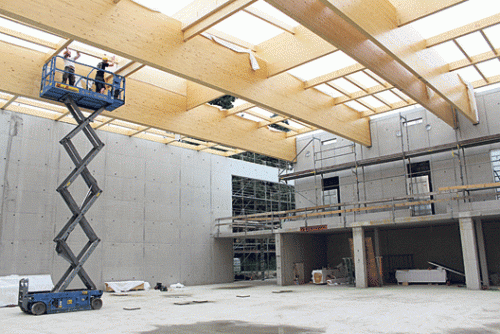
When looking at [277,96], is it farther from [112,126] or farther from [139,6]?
[112,126]

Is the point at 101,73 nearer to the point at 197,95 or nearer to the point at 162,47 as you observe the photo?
the point at 162,47

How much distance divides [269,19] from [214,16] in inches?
Answer: 71.4

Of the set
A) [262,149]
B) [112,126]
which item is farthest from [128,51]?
[262,149]

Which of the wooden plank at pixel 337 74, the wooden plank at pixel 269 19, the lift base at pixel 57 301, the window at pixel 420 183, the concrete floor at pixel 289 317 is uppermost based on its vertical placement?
the wooden plank at pixel 269 19

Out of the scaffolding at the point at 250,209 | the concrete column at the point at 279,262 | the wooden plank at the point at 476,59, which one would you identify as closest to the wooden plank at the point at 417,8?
the wooden plank at the point at 476,59

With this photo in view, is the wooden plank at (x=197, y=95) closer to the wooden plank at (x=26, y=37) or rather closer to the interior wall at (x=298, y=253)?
the wooden plank at (x=26, y=37)

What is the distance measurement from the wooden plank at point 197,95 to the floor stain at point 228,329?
8.60 meters

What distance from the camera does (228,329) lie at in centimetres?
755

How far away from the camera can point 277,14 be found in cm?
1127

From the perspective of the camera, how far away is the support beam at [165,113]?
12.7 metres

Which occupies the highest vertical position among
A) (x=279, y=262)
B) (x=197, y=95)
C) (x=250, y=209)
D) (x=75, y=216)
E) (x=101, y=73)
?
(x=197, y=95)

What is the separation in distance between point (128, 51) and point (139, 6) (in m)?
1.28

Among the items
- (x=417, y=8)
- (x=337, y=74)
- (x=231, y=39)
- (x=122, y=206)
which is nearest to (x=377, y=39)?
(x=417, y=8)

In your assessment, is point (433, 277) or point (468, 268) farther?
point (433, 277)
